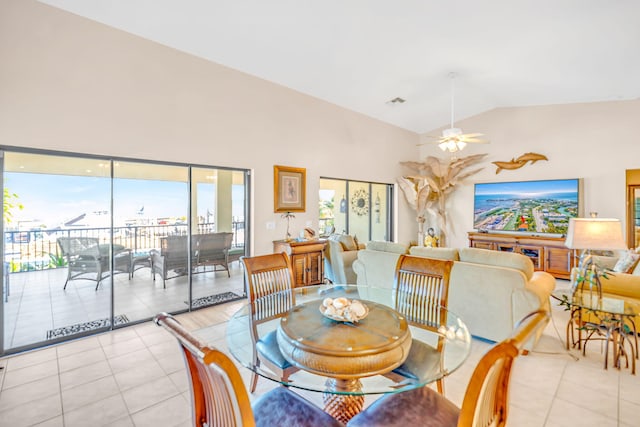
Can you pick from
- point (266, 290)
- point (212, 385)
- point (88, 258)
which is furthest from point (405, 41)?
point (88, 258)

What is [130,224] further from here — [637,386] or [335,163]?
[637,386]

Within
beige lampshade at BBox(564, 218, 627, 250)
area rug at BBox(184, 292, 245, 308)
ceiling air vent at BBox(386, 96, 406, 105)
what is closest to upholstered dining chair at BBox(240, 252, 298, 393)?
area rug at BBox(184, 292, 245, 308)

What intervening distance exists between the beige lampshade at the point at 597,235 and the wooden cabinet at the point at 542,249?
3.22m

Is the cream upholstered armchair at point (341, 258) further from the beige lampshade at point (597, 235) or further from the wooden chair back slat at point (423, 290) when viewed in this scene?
the beige lampshade at point (597, 235)

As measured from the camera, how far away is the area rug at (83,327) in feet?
10.6

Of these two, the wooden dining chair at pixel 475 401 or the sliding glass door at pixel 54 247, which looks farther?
the sliding glass door at pixel 54 247

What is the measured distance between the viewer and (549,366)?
106 inches

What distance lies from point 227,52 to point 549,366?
5031 millimetres

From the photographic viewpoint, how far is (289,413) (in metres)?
1.40

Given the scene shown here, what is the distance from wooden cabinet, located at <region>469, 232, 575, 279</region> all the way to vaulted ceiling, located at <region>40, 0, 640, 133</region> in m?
2.77

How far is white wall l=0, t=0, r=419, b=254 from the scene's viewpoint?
9.73 feet

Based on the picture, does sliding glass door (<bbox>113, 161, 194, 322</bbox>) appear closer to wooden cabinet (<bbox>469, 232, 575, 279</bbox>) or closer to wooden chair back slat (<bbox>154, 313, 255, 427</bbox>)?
wooden chair back slat (<bbox>154, 313, 255, 427</bbox>)

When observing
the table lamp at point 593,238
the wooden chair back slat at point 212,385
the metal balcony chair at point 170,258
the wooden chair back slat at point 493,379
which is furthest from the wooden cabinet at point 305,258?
the wooden chair back slat at point 493,379

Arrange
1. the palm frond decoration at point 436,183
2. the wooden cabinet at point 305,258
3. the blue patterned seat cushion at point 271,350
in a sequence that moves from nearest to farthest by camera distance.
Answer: the blue patterned seat cushion at point 271,350
the wooden cabinet at point 305,258
the palm frond decoration at point 436,183
